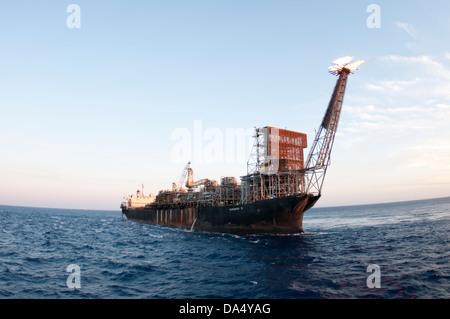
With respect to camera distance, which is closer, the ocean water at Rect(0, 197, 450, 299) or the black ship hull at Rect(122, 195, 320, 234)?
the ocean water at Rect(0, 197, 450, 299)

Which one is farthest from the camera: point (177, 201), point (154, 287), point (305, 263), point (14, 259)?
point (177, 201)

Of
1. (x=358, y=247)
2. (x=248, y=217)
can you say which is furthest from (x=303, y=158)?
(x=358, y=247)

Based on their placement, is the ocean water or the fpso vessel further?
the fpso vessel

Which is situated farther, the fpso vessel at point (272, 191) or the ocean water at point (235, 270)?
the fpso vessel at point (272, 191)

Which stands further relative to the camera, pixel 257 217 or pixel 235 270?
pixel 257 217

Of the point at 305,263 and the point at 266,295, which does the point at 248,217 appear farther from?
the point at 266,295

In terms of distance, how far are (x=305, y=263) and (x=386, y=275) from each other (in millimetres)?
7172

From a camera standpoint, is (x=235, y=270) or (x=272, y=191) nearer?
(x=235, y=270)

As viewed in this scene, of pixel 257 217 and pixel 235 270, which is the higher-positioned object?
pixel 257 217

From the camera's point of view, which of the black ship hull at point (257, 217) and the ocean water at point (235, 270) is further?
the black ship hull at point (257, 217)

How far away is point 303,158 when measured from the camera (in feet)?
179

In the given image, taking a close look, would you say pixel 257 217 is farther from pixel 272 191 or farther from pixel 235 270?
pixel 235 270

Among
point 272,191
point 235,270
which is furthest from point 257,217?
point 235,270
